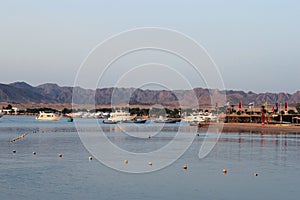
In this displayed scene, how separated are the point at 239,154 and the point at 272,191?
19.3m

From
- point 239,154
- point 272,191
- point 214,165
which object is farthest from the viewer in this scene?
point 239,154

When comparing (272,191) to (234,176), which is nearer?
(272,191)

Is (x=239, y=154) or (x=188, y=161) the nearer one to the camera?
(x=188, y=161)

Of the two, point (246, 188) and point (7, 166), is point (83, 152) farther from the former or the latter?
point (246, 188)

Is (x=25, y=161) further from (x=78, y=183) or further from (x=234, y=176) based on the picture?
(x=234, y=176)

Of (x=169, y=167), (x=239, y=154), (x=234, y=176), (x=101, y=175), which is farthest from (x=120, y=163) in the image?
(x=239, y=154)

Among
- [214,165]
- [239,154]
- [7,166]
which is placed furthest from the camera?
[239,154]

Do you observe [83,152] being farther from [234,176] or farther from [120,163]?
[234,176]

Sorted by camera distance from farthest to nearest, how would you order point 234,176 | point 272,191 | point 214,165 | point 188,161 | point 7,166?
point 188,161
point 214,165
point 7,166
point 234,176
point 272,191

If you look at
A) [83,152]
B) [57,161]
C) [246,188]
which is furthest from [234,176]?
[83,152]

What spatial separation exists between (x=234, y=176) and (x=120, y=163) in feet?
31.4

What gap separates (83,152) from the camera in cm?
4769

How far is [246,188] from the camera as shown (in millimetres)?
27922

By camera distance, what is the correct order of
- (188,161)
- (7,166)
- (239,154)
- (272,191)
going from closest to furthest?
(272,191)
(7,166)
(188,161)
(239,154)
